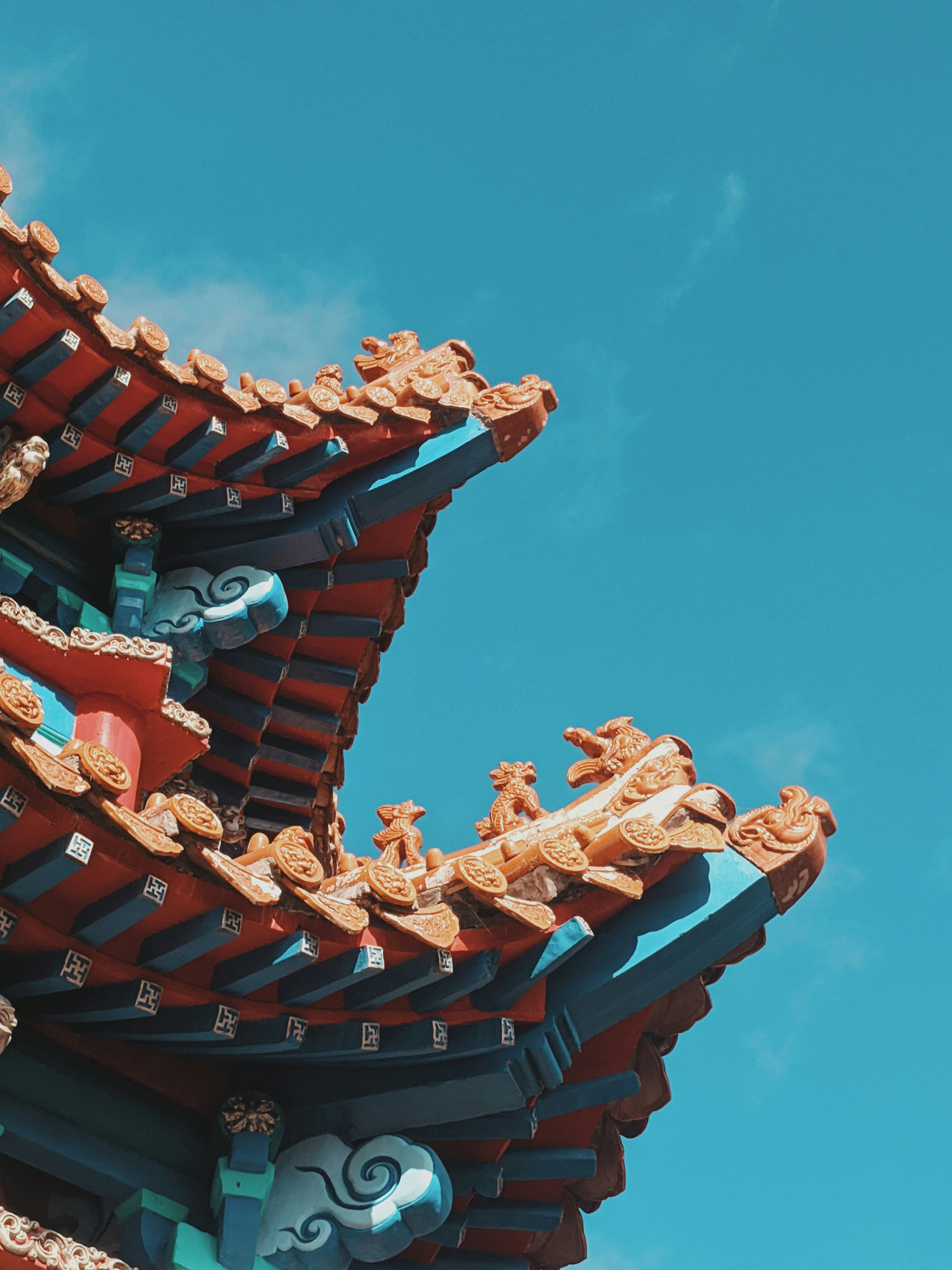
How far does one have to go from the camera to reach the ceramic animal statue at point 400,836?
10.7 metres

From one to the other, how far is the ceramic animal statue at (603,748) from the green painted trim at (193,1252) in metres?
4.02

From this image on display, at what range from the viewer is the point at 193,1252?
24.8ft

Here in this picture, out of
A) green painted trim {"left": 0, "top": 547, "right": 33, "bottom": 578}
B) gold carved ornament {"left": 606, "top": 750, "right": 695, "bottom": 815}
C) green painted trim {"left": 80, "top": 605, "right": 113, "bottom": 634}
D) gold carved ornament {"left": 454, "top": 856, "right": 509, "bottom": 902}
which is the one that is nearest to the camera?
gold carved ornament {"left": 454, "top": 856, "right": 509, "bottom": 902}

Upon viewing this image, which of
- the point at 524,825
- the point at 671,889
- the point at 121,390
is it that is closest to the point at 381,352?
the point at 121,390

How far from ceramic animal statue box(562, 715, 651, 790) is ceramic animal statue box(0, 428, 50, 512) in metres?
3.77

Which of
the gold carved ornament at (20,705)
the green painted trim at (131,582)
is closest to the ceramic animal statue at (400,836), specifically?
the green painted trim at (131,582)

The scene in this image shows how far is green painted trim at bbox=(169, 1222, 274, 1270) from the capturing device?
24.5ft

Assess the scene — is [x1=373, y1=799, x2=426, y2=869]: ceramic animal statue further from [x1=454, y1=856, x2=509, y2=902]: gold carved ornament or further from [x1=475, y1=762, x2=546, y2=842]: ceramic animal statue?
[x1=454, y1=856, x2=509, y2=902]: gold carved ornament

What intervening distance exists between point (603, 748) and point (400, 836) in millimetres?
1417

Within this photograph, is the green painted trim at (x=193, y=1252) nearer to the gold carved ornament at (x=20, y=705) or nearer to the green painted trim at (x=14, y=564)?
the gold carved ornament at (x=20, y=705)

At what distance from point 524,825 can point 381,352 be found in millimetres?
3889

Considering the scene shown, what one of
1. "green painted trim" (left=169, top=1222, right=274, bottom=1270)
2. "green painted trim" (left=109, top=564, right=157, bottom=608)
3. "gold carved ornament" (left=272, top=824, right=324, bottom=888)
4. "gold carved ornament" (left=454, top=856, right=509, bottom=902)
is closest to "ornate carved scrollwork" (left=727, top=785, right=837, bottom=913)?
"gold carved ornament" (left=454, top=856, right=509, bottom=902)

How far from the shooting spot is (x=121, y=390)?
9844mm

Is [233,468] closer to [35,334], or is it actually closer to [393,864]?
[35,334]
